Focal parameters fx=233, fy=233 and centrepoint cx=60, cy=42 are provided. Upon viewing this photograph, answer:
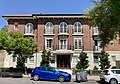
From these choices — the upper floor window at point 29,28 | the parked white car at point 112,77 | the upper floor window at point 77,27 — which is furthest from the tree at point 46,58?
the parked white car at point 112,77

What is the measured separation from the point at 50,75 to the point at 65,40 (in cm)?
1868

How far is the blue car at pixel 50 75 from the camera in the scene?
2388 cm

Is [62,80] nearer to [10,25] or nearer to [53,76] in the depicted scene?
[53,76]

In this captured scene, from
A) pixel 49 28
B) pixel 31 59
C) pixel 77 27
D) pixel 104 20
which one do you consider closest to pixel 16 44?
pixel 104 20

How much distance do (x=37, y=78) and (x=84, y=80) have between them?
499 centimetres

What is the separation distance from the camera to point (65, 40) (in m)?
42.2

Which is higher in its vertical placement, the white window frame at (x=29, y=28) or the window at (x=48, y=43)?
the white window frame at (x=29, y=28)

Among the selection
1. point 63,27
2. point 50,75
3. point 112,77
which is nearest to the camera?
point 112,77

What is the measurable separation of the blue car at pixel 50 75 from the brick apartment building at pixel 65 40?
17.4 m

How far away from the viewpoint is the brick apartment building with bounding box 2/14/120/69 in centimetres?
4184

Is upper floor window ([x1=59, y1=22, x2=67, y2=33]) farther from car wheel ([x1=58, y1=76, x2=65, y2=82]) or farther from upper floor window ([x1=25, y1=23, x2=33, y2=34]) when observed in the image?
car wheel ([x1=58, y1=76, x2=65, y2=82])

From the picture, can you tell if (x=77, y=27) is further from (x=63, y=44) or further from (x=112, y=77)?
(x=112, y=77)

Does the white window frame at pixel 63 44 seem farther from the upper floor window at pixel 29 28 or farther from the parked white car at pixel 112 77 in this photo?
the parked white car at pixel 112 77

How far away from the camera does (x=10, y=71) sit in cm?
2931
